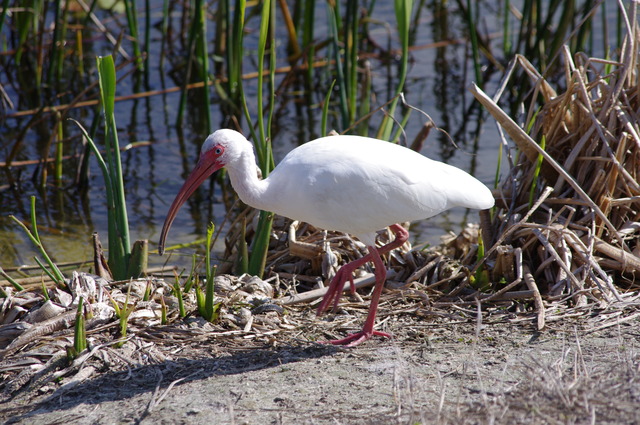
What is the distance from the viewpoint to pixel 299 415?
2926 millimetres

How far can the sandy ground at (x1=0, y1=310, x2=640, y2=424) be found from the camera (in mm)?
2658

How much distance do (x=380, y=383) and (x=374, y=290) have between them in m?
0.71

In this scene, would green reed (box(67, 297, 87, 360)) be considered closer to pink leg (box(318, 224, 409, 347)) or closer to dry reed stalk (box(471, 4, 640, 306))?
pink leg (box(318, 224, 409, 347))

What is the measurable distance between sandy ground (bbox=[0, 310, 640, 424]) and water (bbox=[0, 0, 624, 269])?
2.34 meters

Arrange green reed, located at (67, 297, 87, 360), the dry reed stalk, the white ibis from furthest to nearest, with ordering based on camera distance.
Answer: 1. the dry reed stalk
2. the white ibis
3. green reed, located at (67, 297, 87, 360)

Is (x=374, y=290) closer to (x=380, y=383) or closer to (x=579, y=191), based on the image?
(x=380, y=383)

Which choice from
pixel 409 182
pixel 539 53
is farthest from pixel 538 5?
pixel 409 182

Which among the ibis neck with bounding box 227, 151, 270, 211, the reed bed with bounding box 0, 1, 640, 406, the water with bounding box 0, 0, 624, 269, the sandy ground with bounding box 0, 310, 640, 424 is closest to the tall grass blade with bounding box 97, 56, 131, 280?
the reed bed with bounding box 0, 1, 640, 406

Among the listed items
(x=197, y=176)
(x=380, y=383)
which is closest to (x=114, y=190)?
(x=197, y=176)

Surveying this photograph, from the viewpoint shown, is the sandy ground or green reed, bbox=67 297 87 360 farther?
green reed, bbox=67 297 87 360

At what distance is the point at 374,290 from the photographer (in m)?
3.85

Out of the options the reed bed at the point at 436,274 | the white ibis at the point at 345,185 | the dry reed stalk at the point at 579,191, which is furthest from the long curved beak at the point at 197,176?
the dry reed stalk at the point at 579,191

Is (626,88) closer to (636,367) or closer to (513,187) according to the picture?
(513,187)

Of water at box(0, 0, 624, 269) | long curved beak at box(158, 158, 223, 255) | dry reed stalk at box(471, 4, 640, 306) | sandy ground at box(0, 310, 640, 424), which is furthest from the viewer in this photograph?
water at box(0, 0, 624, 269)
